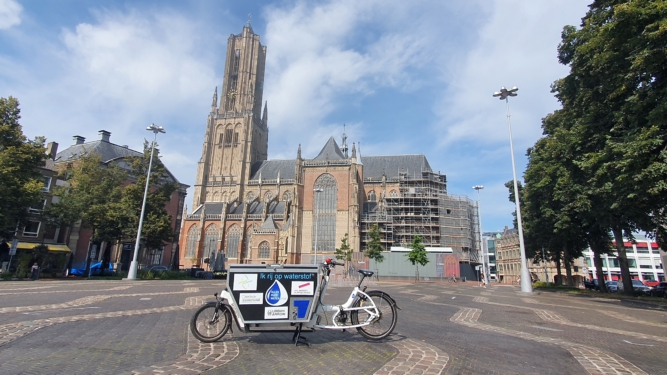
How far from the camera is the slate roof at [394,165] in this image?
195ft

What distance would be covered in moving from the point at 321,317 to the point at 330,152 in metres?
52.0

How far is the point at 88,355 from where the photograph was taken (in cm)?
439

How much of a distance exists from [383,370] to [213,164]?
2690 inches

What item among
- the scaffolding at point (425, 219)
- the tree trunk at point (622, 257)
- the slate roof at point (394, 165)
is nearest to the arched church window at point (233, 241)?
the scaffolding at point (425, 219)

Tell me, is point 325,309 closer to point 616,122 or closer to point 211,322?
point 211,322

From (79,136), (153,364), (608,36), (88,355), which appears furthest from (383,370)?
(79,136)

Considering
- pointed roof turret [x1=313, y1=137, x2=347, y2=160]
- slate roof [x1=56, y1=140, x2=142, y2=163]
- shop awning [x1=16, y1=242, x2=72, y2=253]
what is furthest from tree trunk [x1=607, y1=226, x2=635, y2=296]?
slate roof [x1=56, y1=140, x2=142, y2=163]

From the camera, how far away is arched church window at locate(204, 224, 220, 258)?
54.6m

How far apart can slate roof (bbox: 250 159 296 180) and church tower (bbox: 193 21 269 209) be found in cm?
191

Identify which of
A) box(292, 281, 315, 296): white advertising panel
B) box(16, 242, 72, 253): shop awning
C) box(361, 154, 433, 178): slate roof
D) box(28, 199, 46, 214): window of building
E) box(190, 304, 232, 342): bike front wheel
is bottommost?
box(190, 304, 232, 342): bike front wheel

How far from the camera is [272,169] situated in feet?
222

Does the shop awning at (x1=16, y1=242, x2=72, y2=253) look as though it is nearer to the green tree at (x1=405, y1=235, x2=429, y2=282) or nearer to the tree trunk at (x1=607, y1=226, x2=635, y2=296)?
the green tree at (x1=405, y1=235, x2=429, y2=282)

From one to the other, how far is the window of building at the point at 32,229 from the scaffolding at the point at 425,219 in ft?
121

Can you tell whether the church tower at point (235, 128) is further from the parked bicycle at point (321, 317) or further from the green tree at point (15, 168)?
the parked bicycle at point (321, 317)
